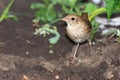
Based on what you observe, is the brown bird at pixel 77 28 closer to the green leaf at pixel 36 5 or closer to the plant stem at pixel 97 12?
the plant stem at pixel 97 12

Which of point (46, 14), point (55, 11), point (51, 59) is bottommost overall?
point (55, 11)

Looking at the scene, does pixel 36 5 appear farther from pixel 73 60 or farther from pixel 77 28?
pixel 73 60

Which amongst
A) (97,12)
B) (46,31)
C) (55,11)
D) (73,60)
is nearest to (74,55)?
(73,60)

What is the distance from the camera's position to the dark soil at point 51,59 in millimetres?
4090

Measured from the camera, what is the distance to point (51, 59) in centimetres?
441

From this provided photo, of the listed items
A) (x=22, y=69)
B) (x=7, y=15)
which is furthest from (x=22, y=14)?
(x=22, y=69)

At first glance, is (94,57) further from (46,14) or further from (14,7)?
(14,7)

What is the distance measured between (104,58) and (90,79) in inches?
12.8

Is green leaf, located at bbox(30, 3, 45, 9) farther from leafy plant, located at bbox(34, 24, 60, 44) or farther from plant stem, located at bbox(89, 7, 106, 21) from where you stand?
plant stem, located at bbox(89, 7, 106, 21)

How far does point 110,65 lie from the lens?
4.22 m

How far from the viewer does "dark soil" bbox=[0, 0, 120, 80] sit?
409 cm

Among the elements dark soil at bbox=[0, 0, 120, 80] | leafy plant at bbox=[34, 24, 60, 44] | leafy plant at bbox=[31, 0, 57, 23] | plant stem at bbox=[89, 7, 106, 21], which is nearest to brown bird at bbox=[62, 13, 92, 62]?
dark soil at bbox=[0, 0, 120, 80]

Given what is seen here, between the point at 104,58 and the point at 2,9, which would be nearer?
the point at 104,58

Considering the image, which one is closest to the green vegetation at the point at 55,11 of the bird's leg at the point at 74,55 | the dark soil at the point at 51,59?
the dark soil at the point at 51,59
